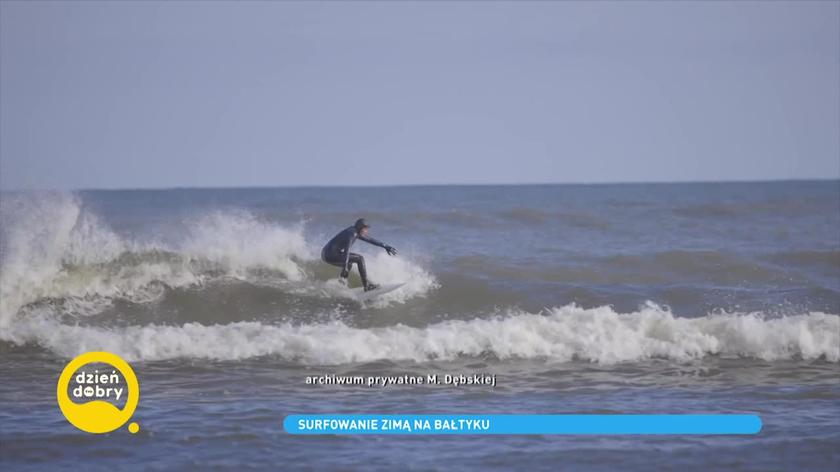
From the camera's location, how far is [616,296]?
1614 centimetres

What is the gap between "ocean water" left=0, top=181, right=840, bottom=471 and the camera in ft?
25.7

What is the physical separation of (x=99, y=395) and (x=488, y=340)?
18.1ft

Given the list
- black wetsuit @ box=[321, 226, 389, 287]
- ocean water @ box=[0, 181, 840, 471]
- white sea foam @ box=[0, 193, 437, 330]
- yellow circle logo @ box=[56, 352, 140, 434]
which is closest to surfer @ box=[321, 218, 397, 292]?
black wetsuit @ box=[321, 226, 389, 287]

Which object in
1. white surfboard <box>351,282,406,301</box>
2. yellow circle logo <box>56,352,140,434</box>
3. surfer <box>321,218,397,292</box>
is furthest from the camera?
white surfboard <box>351,282,406,301</box>

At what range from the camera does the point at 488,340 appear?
41.1 feet

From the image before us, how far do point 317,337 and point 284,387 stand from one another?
223 centimetres

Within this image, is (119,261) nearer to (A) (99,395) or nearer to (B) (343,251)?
(B) (343,251)

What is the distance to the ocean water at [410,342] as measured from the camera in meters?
7.82

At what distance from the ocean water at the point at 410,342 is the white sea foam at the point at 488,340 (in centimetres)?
4

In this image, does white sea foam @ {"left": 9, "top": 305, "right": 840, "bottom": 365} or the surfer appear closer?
white sea foam @ {"left": 9, "top": 305, "right": 840, "bottom": 365}

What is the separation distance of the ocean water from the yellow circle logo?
0.19m

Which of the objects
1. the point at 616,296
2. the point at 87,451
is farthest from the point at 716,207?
the point at 87,451

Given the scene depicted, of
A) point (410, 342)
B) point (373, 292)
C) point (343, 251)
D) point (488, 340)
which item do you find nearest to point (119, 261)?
point (343, 251)

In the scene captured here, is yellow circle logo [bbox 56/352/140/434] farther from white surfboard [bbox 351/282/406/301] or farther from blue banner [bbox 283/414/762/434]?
white surfboard [bbox 351/282/406/301]
